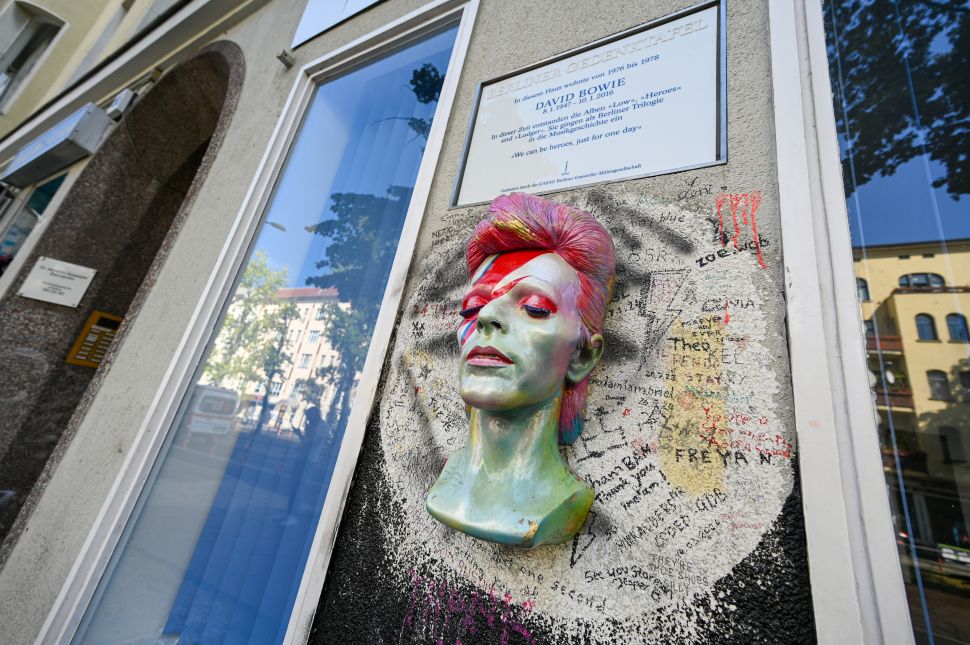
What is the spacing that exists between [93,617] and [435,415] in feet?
5.65

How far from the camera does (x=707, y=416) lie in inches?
34.3

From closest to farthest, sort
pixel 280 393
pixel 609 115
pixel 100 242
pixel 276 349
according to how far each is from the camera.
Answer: pixel 609 115, pixel 280 393, pixel 276 349, pixel 100 242

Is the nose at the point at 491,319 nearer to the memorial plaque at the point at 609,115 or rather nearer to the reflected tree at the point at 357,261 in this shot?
the memorial plaque at the point at 609,115

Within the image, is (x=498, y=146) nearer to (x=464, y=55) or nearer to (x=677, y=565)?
(x=464, y=55)

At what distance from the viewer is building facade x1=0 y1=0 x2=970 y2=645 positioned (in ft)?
2.57

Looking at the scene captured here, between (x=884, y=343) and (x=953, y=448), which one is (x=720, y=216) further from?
(x=953, y=448)

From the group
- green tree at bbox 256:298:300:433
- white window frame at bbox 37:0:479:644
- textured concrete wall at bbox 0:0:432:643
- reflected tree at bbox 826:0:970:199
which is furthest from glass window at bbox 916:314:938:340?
textured concrete wall at bbox 0:0:432:643

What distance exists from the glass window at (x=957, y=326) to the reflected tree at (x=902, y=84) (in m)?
0.30

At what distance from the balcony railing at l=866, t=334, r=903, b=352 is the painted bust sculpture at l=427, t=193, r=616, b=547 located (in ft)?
A: 1.79

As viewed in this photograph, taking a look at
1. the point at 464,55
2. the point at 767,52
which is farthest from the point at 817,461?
the point at 464,55

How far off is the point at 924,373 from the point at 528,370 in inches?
32.4

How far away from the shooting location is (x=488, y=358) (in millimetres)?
873

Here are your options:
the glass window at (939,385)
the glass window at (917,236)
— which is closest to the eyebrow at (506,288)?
the glass window at (917,236)

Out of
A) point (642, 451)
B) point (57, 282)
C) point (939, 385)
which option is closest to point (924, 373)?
point (939, 385)
